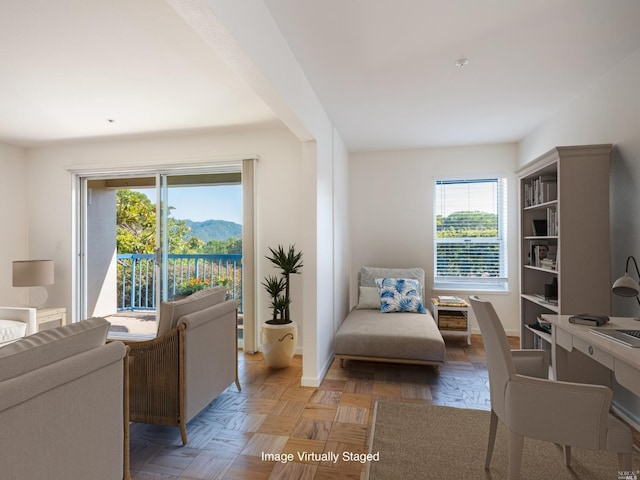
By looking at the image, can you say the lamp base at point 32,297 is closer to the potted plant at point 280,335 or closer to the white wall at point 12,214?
the white wall at point 12,214

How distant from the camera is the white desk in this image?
4.59ft

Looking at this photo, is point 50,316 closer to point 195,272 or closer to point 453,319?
point 195,272

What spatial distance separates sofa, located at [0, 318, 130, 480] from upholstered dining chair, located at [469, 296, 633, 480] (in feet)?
5.85

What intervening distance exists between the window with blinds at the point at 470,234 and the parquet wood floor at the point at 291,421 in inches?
53.0

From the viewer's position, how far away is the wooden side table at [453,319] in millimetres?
4129

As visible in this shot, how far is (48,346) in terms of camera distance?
130 centimetres

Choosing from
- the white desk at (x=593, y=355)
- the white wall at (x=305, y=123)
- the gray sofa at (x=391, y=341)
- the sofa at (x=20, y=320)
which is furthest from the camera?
the sofa at (x=20, y=320)

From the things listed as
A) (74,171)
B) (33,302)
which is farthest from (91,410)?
(74,171)

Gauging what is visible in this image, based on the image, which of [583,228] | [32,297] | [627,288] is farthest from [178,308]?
[32,297]

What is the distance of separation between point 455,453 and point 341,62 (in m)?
2.67

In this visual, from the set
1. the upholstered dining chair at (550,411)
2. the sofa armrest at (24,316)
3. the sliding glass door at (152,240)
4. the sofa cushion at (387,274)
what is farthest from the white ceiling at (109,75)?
the upholstered dining chair at (550,411)

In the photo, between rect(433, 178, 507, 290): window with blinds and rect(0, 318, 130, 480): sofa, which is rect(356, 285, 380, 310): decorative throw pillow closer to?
rect(433, 178, 507, 290): window with blinds

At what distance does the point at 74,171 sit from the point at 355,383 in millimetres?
4418

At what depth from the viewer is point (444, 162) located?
471 centimetres
